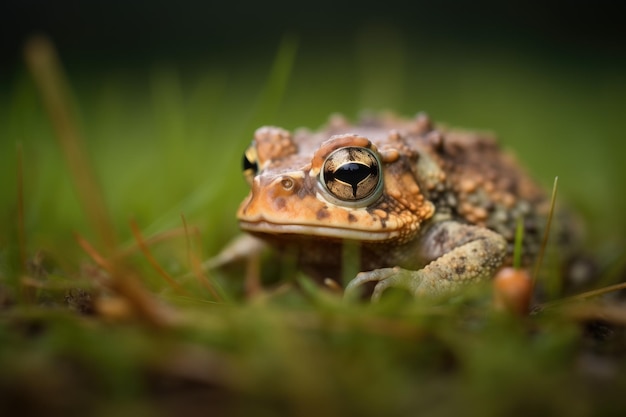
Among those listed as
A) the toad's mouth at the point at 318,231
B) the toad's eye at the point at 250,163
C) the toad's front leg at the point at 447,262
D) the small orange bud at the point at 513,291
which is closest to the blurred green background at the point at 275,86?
the toad's eye at the point at 250,163

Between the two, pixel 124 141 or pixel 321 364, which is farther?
pixel 124 141

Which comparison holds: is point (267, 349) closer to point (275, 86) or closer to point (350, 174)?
point (350, 174)

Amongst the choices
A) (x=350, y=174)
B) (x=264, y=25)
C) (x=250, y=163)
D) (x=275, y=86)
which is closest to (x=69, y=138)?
(x=350, y=174)

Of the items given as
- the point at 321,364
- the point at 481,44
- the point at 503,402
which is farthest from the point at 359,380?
the point at 481,44

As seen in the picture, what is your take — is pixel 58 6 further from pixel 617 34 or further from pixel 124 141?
pixel 617 34

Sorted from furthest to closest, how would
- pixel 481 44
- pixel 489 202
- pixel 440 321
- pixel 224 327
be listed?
1. pixel 481 44
2. pixel 489 202
3. pixel 440 321
4. pixel 224 327

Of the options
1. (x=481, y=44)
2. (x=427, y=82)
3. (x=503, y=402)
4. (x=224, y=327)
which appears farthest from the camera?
(x=481, y=44)

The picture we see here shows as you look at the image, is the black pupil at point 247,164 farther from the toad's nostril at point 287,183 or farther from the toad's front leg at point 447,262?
the toad's front leg at point 447,262

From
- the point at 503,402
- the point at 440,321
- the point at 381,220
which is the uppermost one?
the point at 381,220
